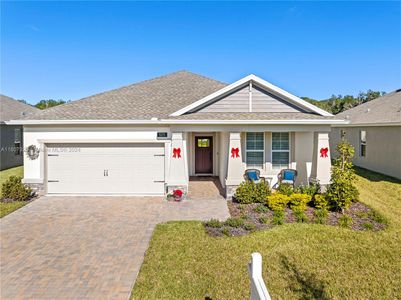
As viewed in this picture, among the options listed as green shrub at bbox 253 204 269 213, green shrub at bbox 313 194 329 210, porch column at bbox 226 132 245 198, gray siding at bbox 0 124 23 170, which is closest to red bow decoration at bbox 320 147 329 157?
green shrub at bbox 313 194 329 210

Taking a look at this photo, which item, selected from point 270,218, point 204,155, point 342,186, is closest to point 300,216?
point 270,218

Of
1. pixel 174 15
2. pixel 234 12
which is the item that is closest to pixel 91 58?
pixel 174 15

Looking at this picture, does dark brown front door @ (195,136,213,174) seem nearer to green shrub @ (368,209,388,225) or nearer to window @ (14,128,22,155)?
green shrub @ (368,209,388,225)

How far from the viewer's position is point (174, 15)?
1506 centimetres

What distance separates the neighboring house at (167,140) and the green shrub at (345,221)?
3.20m

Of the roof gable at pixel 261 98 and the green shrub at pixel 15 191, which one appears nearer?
the green shrub at pixel 15 191

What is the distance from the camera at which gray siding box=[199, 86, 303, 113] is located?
1180 centimetres

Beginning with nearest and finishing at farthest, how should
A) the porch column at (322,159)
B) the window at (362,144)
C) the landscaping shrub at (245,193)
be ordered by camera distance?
the landscaping shrub at (245,193)
the porch column at (322,159)
the window at (362,144)

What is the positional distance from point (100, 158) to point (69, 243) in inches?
214

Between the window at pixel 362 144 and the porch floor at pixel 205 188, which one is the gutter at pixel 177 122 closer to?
the porch floor at pixel 205 188

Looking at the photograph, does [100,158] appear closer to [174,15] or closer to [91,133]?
[91,133]

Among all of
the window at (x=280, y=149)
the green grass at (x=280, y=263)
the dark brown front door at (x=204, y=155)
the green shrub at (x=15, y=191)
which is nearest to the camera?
the green grass at (x=280, y=263)

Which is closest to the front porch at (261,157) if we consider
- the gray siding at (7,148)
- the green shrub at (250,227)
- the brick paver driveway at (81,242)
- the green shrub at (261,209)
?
the brick paver driveway at (81,242)

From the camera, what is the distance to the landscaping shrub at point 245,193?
33.7 ft
